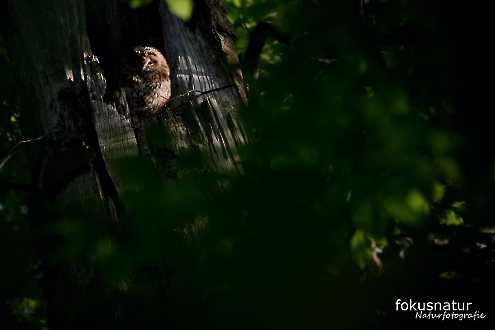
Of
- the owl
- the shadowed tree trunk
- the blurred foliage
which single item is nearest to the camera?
the blurred foliage

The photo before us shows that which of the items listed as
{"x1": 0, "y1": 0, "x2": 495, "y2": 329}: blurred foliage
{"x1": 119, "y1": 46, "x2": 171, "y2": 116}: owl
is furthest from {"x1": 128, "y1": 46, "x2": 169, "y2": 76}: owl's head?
{"x1": 0, "y1": 0, "x2": 495, "y2": 329}: blurred foliage

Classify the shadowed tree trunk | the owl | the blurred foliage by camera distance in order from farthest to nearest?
the owl, the shadowed tree trunk, the blurred foliage

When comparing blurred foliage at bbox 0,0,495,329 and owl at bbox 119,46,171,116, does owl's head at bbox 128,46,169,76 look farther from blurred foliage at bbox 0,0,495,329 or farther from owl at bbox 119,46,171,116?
blurred foliage at bbox 0,0,495,329

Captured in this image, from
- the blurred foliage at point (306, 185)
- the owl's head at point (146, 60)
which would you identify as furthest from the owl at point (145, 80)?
the blurred foliage at point (306, 185)

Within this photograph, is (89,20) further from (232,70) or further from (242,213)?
(242,213)

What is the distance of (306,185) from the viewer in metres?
1.21

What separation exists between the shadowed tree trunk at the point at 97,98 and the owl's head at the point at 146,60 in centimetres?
5

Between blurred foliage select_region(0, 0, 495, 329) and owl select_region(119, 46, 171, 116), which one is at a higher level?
A: owl select_region(119, 46, 171, 116)

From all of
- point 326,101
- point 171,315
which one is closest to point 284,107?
point 326,101

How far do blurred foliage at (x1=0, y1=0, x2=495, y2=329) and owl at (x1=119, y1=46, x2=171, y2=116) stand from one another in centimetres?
88

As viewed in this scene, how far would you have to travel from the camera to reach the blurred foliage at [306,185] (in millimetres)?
1062

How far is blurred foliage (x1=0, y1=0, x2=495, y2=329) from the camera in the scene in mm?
1062

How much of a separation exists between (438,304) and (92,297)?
1.59 meters

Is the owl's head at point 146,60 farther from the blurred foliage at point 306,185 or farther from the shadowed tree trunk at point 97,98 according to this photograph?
the blurred foliage at point 306,185
